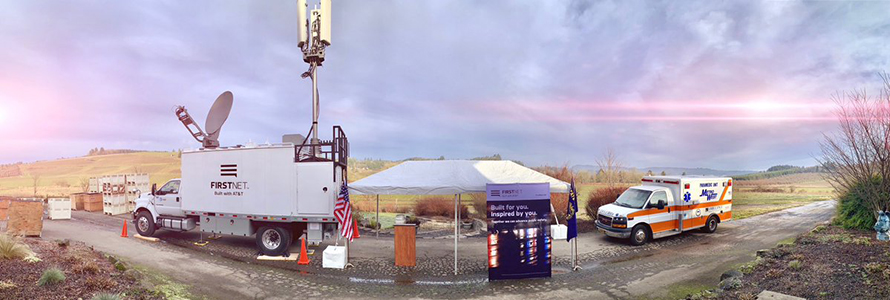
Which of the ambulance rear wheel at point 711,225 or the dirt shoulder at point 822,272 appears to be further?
the ambulance rear wheel at point 711,225

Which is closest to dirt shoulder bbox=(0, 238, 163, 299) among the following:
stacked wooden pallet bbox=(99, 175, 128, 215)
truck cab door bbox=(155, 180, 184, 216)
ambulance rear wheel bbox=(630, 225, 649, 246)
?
truck cab door bbox=(155, 180, 184, 216)

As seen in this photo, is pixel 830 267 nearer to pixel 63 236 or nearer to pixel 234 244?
pixel 234 244

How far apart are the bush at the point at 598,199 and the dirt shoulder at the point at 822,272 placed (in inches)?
275

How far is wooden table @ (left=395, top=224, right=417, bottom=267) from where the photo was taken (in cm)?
955

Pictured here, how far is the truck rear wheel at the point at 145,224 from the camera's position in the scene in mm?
13234

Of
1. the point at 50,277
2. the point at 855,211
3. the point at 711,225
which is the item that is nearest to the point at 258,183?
the point at 50,277

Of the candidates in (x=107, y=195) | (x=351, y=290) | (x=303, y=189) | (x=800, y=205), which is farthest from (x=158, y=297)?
(x=800, y=205)

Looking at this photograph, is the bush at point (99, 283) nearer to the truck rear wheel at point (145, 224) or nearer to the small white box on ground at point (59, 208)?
the truck rear wheel at point (145, 224)

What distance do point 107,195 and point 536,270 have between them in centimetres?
2293

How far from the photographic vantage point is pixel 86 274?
7172mm

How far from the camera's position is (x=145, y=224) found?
13.5 meters

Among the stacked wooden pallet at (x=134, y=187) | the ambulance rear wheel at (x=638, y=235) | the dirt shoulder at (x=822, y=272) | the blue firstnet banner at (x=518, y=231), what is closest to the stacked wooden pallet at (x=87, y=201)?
the stacked wooden pallet at (x=134, y=187)

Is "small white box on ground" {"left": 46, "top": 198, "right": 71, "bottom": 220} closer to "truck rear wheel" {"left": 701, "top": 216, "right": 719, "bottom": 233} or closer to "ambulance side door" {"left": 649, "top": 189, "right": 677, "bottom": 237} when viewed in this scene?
"ambulance side door" {"left": 649, "top": 189, "right": 677, "bottom": 237}

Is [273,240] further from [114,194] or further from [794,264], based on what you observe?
[114,194]
